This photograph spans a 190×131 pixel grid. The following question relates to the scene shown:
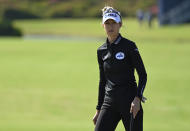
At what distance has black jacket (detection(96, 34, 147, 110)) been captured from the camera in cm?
643

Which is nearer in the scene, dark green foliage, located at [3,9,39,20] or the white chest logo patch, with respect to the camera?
the white chest logo patch

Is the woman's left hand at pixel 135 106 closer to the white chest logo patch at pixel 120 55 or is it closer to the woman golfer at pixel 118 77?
the woman golfer at pixel 118 77

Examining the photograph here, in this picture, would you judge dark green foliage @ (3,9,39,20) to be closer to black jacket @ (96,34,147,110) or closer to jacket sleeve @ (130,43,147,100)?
black jacket @ (96,34,147,110)

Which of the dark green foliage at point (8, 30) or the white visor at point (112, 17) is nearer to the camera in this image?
the white visor at point (112, 17)

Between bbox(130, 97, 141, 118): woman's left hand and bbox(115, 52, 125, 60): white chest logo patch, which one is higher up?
bbox(115, 52, 125, 60): white chest logo patch

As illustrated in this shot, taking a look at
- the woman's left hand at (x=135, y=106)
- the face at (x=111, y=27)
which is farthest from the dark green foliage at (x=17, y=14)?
the woman's left hand at (x=135, y=106)

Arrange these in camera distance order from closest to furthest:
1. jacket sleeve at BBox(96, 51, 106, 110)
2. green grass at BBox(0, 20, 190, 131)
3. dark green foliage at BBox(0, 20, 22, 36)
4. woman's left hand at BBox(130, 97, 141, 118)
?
woman's left hand at BBox(130, 97, 141, 118)
jacket sleeve at BBox(96, 51, 106, 110)
green grass at BBox(0, 20, 190, 131)
dark green foliage at BBox(0, 20, 22, 36)

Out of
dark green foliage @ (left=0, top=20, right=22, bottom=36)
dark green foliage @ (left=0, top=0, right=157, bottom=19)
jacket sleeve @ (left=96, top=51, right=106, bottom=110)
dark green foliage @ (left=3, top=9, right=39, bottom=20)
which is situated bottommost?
jacket sleeve @ (left=96, top=51, right=106, bottom=110)

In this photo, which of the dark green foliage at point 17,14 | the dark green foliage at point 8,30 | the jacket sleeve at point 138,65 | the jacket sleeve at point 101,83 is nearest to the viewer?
the jacket sleeve at point 138,65

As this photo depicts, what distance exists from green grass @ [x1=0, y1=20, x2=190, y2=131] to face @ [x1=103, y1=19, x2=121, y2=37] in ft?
18.7

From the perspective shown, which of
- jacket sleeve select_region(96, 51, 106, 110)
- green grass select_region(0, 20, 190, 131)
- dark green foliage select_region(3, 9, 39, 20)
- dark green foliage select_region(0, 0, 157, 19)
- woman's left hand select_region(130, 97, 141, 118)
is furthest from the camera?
dark green foliage select_region(0, 0, 157, 19)

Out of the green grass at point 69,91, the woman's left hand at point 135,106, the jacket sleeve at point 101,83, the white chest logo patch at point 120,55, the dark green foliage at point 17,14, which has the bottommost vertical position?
the woman's left hand at point 135,106

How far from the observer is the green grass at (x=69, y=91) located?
13.2 meters

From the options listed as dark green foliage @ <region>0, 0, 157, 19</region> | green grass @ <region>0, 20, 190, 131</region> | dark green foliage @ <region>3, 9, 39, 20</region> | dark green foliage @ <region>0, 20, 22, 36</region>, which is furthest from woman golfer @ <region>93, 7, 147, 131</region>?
dark green foliage @ <region>3, 9, 39, 20</region>
